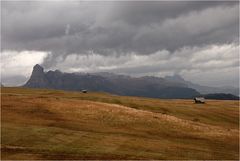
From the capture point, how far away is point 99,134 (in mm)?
63625

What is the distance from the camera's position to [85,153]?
49.7 meters

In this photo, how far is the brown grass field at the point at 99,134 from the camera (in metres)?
50.9

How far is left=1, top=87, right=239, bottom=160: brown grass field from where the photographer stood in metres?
50.9

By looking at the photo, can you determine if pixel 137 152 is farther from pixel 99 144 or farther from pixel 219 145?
pixel 219 145

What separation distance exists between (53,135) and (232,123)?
53.5 metres


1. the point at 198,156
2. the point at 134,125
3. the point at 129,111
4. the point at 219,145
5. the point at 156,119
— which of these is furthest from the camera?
the point at 129,111

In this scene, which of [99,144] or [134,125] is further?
[134,125]

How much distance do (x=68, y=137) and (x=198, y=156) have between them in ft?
60.5

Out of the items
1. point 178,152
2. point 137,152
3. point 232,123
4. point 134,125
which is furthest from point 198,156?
point 232,123

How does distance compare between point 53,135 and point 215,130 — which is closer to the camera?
point 53,135

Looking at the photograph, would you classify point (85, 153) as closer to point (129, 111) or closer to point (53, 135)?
point (53, 135)

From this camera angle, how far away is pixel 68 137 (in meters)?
58.3

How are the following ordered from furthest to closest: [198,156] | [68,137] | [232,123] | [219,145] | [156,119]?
[232,123] < [156,119] < [219,145] < [68,137] < [198,156]

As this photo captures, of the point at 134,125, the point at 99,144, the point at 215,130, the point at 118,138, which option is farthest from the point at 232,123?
the point at 99,144
